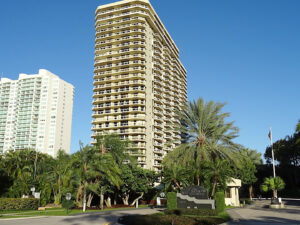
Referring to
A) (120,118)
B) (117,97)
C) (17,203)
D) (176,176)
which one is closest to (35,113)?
(117,97)

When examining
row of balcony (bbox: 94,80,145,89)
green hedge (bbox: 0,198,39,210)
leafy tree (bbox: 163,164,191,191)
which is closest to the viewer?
leafy tree (bbox: 163,164,191,191)

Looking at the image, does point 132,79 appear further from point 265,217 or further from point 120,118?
point 265,217

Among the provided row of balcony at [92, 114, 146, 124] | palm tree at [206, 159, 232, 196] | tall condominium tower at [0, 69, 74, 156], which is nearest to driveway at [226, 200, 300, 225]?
palm tree at [206, 159, 232, 196]

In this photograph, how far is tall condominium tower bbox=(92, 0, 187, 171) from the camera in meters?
87.3

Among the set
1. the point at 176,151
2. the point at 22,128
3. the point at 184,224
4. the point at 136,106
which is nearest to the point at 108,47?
the point at 136,106

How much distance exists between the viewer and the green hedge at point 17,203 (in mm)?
36781

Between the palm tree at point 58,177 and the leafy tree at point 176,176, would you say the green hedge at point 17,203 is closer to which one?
the palm tree at point 58,177

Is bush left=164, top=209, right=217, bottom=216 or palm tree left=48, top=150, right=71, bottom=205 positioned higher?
palm tree left=48, top=150, right=71, bottom=205

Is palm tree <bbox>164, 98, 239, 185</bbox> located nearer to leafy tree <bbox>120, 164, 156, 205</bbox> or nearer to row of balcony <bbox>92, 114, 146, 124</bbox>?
leafy tree <bbox>120, 164, 156, 205</bbox>

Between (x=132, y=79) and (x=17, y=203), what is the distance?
5862cm

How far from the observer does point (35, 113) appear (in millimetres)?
144125

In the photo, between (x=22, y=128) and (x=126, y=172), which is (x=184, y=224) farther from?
(x=22, y=128)

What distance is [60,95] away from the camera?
152 meters

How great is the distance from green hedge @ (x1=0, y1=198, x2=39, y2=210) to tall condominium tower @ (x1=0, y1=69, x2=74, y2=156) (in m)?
106
